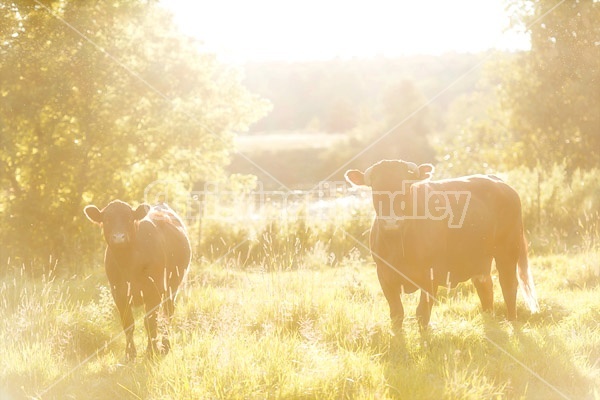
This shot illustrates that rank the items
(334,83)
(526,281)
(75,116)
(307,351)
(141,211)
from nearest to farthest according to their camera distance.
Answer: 1. (307,351)
2. (141,211)
3. (526,281)
4. (75,116)
5. (334,83)

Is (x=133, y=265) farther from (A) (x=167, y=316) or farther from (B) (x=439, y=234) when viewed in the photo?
(B) (x=439, y=234)

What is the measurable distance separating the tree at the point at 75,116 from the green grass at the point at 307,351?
5.49 metres

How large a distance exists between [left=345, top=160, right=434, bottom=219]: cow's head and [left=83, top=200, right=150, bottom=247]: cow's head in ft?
8.67

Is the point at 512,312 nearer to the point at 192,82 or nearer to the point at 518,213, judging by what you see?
the point at 518,213

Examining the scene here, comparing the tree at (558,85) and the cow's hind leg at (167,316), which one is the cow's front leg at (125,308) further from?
the tree at (558,85)

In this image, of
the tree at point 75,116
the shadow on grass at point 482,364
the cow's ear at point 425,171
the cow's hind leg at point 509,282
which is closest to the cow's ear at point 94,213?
the shadow on grass at point 482,364

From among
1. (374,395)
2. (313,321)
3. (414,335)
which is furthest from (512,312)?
(374,395)

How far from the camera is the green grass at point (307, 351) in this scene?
16.0 ft

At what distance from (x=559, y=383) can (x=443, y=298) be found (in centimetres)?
318

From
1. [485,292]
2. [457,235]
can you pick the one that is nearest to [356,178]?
[457,235]

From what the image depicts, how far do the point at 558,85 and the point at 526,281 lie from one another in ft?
49.4

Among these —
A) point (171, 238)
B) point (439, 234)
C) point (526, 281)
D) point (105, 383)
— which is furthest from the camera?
point (526, 281)

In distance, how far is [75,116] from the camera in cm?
1341

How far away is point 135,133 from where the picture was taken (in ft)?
46.3
